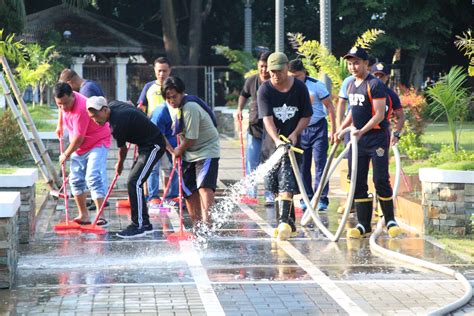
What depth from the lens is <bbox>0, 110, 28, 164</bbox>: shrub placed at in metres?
20.1

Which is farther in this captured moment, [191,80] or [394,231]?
[191,80]

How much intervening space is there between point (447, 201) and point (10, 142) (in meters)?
10.7

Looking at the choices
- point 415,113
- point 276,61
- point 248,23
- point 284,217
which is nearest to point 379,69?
point 276,61

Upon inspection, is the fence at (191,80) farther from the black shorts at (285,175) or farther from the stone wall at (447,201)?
the stone wall at (447,201)

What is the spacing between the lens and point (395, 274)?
9352mm

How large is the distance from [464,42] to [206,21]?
3493 centimetres

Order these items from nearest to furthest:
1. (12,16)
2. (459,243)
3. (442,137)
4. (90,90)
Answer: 1. (459,243)
2. (90,90)
3. (442,137)
4. (12,16)

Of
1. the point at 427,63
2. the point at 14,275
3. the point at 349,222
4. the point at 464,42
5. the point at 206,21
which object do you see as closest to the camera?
the point at 14,275

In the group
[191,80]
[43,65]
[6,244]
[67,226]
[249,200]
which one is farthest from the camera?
[191,80]

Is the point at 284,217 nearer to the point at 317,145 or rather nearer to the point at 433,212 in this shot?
the point at 433,212

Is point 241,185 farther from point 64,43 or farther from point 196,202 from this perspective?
point 64,43

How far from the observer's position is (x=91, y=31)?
4400cm

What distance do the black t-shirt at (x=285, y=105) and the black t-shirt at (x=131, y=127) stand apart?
3.78 feet

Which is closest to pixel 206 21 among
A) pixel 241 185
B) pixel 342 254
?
pixel 241 185
